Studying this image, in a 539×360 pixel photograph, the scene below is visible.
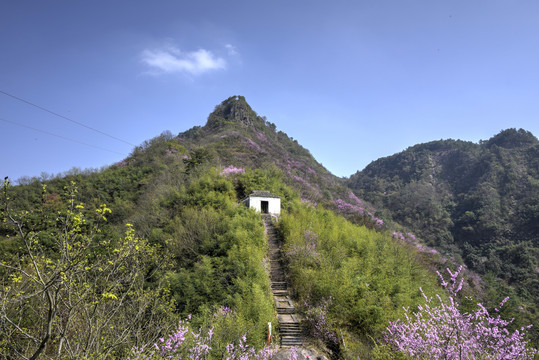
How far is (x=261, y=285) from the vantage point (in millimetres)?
10797

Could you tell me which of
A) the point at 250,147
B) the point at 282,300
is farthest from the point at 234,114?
the point at 282,300

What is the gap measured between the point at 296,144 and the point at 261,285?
51.8 meters

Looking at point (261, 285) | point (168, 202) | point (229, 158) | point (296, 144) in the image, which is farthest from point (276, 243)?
point (296, 144)

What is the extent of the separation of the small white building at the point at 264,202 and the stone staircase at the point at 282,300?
2.63 metres

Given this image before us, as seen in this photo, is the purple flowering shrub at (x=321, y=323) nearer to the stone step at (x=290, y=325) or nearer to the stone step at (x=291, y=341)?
the stone step at (x=290, y=325)

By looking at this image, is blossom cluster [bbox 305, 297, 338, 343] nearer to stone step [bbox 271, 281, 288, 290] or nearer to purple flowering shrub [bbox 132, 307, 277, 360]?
stone step [bbox 271, 281, 288, 290]

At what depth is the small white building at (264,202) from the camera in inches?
743

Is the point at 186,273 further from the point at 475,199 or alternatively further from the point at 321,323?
the point at 475,199

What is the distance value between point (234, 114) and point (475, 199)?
46.1m

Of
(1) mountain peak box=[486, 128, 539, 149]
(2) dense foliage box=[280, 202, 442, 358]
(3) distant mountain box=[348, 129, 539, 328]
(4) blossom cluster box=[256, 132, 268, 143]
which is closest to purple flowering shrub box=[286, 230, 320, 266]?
(2) dense foliage box=[280, 202, 442, 358]

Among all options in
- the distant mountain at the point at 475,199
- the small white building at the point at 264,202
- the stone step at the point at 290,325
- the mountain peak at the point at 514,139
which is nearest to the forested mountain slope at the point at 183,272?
the stone step at the point at 290,325

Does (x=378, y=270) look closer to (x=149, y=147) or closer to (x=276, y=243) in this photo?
(x=276, y=243)

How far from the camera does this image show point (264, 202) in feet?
63.4

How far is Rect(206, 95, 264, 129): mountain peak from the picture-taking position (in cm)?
5388
